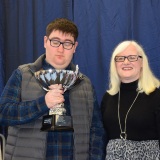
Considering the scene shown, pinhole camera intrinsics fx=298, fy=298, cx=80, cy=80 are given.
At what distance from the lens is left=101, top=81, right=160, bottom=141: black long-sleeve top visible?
65.1 inches

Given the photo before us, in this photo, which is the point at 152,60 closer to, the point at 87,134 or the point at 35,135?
the point at 87,134

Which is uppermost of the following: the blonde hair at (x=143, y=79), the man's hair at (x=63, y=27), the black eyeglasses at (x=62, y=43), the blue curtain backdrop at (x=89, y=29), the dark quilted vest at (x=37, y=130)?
the blue curtain backdrop at (x=89, y=29)

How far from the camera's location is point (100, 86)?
7.88 feet

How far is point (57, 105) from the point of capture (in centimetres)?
152

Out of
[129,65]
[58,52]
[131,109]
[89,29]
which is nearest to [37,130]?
[58,52]

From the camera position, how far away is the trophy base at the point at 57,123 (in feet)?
4.91

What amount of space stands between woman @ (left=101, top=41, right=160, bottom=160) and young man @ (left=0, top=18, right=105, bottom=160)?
0.33ft

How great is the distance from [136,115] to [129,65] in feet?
1.00

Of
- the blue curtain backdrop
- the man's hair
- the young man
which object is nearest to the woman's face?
the young man

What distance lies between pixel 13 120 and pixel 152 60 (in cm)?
117

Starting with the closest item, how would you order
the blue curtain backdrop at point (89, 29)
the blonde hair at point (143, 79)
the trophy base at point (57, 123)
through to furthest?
the trophy base at point (57, 123) → the blonde hair at point (143, 79) → the blue curtain backdrop at point (89, 29)

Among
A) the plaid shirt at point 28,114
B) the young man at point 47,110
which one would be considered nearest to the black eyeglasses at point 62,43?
the young man at point 47,110

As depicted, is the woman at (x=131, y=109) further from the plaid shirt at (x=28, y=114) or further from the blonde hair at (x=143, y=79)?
the plaid shirt at (x=28, y=114)

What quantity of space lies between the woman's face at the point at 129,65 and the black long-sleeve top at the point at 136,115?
0.17 feet
